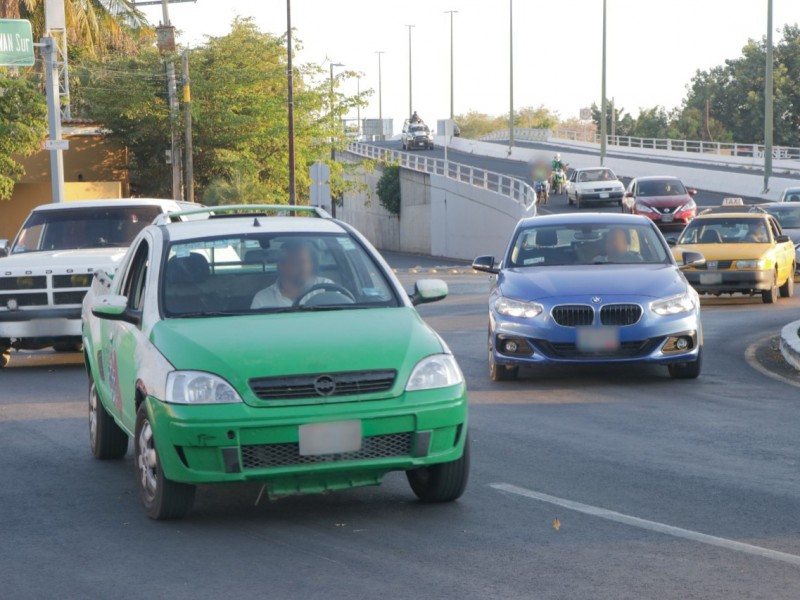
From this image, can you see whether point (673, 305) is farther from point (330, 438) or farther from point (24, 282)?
point (24, 282)

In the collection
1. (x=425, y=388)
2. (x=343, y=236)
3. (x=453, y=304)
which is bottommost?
(x=453, y=304)

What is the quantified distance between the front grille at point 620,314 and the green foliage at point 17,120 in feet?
97.8

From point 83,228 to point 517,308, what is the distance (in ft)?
19.3

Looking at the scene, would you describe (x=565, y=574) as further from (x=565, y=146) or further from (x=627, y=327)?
(x=565, y=146)

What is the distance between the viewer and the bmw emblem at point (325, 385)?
→ 6828 millimetres

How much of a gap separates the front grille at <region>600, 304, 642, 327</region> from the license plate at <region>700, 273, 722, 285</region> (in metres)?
9.76

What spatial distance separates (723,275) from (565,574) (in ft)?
54.0

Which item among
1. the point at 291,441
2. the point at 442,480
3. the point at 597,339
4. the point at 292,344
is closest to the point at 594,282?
the point at 597,339

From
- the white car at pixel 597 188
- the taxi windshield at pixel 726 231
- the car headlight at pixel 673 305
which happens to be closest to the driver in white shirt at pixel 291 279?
the car headlight at pixel 673 305

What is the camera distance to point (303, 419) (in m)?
6.75

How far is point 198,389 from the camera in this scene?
6.86m

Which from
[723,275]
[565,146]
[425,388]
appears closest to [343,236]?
[425,388]

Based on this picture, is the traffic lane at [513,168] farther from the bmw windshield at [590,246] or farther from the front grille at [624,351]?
the front grille at [624,351]

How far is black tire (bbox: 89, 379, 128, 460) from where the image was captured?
9.27 metres
